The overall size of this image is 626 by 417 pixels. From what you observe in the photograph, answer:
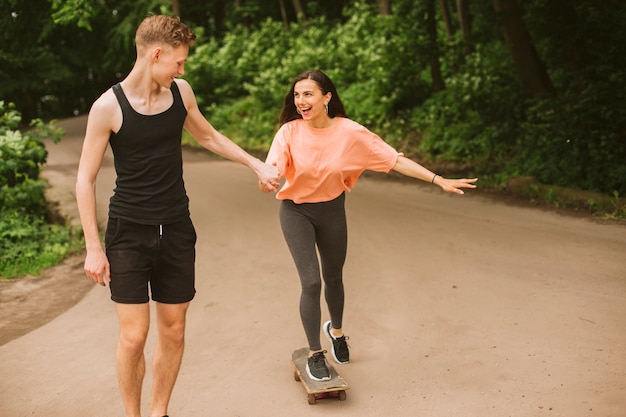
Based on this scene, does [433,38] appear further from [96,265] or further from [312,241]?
[96,265]

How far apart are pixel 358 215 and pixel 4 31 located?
302 inches

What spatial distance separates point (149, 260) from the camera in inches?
144

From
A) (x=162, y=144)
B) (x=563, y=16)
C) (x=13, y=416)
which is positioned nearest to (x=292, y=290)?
(x=13, y=416)

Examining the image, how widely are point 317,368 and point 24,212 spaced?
21.6 feet

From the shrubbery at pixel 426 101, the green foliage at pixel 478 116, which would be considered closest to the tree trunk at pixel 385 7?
the shrubbery at pixel 426 101

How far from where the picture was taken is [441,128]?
14.2 metres

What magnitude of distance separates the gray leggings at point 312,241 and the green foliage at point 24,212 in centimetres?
471

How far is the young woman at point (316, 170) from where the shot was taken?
14.6 feet

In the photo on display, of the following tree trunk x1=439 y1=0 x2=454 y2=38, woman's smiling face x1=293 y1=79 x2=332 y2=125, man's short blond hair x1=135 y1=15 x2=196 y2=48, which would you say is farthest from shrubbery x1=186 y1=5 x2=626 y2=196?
man's short blond hair x1=135 y1=15 x2=196 y2=48

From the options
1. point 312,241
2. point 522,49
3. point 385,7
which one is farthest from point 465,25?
Answer: point 312,241

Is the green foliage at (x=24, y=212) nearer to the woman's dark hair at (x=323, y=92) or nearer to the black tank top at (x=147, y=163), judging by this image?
the woman's dark hair at (x=323, y=92)

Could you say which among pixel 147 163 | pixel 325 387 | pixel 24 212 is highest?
pixel 147 163

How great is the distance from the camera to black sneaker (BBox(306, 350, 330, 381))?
14.6 ft

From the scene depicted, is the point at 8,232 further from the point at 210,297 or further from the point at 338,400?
the point at 338,400
